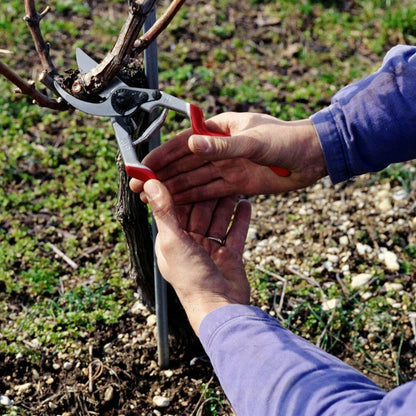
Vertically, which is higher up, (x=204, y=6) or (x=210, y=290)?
(x=204, y=6)

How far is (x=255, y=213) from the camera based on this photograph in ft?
11.0

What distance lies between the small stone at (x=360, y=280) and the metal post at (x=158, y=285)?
3.44 ft

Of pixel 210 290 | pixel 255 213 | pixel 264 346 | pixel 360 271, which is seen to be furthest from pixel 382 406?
pixel 255 213

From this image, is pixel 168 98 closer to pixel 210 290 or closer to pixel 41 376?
pixel 210 290

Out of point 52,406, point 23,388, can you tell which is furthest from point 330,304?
point 23,388

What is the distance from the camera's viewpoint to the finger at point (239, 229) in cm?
223

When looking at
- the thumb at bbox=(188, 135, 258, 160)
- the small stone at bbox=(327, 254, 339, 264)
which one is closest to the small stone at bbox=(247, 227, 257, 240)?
the small stone at bbox=(327, 254, 339, 264)

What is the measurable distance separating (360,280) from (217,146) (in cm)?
144

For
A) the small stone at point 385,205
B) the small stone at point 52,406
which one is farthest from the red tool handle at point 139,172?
the small stone at point 385,205

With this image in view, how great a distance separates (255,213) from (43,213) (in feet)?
4.13

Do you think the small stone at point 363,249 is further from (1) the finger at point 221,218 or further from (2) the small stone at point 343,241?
(1) the finger at point 221,218

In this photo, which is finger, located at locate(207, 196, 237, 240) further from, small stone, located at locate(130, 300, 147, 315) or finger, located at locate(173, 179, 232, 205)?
small stone, located at locate(130, 300, 147, 315)

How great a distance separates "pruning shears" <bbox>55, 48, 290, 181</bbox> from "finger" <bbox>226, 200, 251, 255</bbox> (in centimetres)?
43

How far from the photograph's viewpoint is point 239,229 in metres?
2.26
